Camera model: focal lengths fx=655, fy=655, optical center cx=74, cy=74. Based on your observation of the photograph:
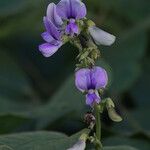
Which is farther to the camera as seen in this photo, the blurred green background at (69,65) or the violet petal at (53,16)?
the blurred green background at (69,65)

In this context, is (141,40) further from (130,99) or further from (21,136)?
(21,136)

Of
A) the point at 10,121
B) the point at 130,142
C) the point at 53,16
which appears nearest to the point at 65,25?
the point at 53,16

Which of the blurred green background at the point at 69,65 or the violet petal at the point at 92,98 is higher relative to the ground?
the blurred green background at the point at 69,65

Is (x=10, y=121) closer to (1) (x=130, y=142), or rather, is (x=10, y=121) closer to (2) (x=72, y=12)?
(1) (x=130, y=142)

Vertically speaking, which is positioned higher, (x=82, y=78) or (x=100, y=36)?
(x=100, y=36)

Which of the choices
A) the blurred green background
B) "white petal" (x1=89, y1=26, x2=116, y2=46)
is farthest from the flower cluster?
the blurred green background

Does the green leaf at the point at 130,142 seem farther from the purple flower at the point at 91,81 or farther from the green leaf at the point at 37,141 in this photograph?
the purple flower at the point at 91,81

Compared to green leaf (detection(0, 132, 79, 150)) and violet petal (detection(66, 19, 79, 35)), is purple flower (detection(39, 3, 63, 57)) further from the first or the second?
green leaf (detection(0, 132, 79, 150))

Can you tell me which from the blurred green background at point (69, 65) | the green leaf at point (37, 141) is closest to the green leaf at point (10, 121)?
the blurred green background at point (69, 65)
